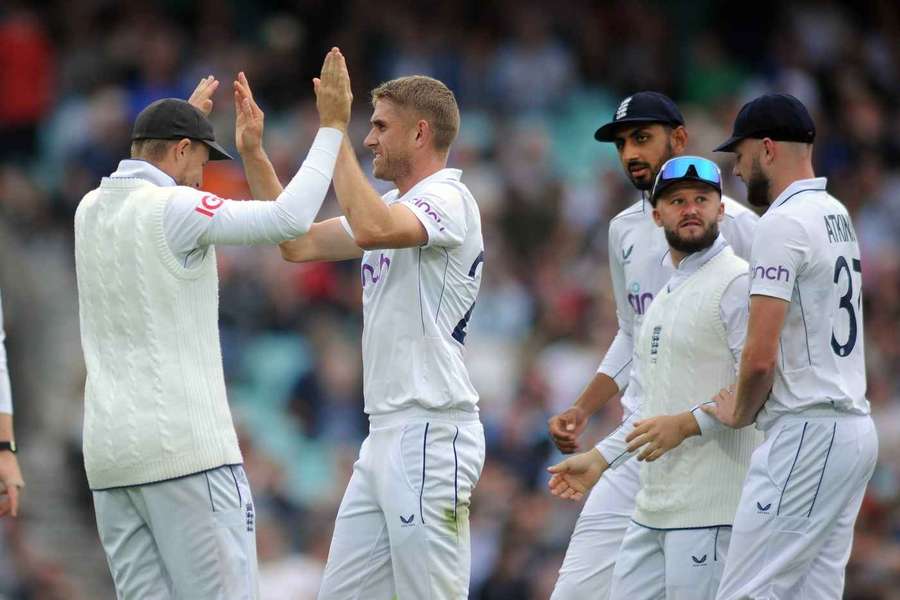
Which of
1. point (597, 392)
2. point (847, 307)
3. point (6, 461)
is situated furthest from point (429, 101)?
point (6, 461)

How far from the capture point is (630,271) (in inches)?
312

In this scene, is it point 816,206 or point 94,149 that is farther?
point 94,149

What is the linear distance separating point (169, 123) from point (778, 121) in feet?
8.51

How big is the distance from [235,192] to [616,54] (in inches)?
180

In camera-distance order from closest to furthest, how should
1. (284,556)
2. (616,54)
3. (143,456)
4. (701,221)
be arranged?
(143,456) < (701,221) < (284,556) < (616,54)

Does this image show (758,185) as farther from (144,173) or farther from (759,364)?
(144,173)

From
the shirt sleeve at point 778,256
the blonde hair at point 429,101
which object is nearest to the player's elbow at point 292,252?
the blonde hair at point 429,101

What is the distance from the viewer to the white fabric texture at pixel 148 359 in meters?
6.46

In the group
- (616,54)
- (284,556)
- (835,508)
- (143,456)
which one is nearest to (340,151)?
(143,456)

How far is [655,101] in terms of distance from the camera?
7.82m

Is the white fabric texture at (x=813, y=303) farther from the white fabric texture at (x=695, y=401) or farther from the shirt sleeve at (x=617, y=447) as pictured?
the shirt sleeve at (x=617, y=447)

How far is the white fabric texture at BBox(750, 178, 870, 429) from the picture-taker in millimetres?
6730

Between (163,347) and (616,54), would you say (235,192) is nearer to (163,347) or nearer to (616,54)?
(616,54)

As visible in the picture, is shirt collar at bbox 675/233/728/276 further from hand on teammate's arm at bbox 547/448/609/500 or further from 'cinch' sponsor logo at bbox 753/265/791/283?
hand on teammate's arm at bbox 547/448/609/500
